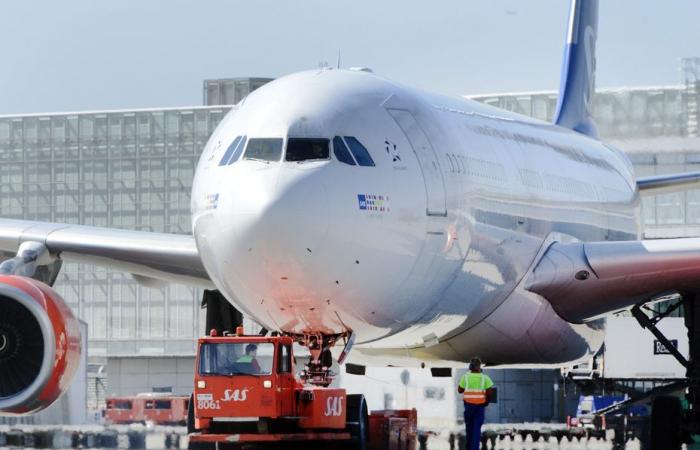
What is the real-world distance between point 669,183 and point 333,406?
1024 cm

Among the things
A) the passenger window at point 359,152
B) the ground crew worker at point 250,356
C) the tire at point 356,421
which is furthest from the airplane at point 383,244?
the ground crew worker at point 250,356

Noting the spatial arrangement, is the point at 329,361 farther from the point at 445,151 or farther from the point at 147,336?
the point at 147,336

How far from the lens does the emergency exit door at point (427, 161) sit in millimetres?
14602

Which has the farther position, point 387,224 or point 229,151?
point 229,151

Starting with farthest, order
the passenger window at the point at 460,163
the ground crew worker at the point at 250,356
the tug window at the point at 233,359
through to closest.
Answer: the passenger window at the point at 460,163
the ground crew worker at the point at 250,356
the tug window at the point at 233,359

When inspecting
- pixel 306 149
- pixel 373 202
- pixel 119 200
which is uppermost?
pixel 119 200

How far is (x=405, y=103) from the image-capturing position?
1532 centimetres

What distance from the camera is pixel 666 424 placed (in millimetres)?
17156

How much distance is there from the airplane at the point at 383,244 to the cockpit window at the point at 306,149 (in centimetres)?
1

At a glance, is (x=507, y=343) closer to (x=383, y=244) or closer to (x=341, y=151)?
(x=383, y=244)

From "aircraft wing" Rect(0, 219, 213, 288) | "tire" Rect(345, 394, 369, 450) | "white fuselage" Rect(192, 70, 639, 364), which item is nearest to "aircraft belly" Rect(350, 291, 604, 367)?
"white fuselage" Rect(192, 70, 639, 364)

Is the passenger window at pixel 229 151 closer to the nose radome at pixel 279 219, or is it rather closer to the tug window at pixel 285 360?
the nose radome at pixel 279 219

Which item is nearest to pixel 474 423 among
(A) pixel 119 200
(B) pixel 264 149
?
(B) pixel 264 149

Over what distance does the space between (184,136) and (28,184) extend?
5228mm
